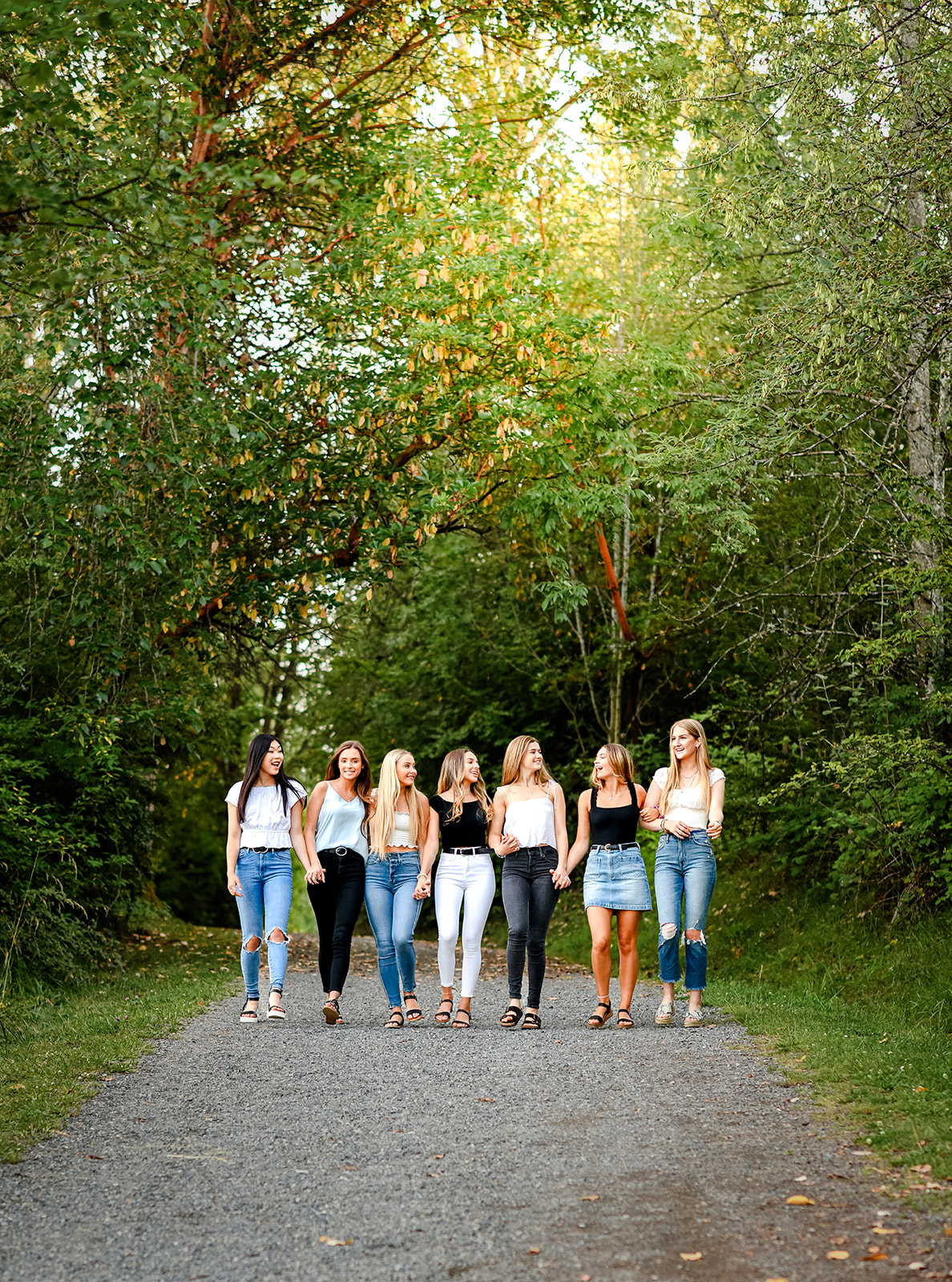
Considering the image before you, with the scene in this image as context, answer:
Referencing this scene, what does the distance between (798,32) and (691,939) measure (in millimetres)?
7153

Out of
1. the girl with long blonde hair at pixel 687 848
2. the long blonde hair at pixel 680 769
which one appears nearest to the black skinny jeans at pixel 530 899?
the girl with long blonde hair at pixel 687 848

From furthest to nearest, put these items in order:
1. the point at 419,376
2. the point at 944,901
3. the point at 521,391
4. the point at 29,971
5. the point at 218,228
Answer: the point at 521,391 < the point at 419,376 < the point at 29,971 < the point at 944,901 < the point at 218,228

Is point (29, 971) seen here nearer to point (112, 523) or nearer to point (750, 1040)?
point (112, 523)

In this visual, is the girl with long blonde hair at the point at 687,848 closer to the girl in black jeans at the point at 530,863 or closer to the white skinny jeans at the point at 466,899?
the girl in black jeans at the point at 530,863

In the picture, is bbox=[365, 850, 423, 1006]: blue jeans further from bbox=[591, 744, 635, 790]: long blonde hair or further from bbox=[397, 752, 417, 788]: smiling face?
bbox=[591, 744, 635, 790]: long blonde hair

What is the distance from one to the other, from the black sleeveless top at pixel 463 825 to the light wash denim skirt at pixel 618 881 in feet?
2.63

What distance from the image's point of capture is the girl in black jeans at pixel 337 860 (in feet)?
29.9

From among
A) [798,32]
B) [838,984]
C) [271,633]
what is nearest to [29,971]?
[271,633]

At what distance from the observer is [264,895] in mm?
8977

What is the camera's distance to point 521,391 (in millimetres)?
14453

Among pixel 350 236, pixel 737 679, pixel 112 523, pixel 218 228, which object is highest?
pixel 350 236

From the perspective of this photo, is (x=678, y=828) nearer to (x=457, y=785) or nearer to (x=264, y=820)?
(x=457, y=785)

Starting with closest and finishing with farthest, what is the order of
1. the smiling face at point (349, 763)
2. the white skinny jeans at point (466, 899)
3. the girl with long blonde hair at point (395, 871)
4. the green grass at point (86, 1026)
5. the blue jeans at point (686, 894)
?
the green grass at point (86, 1026) < the blue jeans at point (686, 894) < the white skinny jeans at point (466, 899) < the girl with long blonde hair at point (395, 871) < the smiling face at point (349, 763)

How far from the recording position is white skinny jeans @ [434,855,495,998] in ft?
29.3
